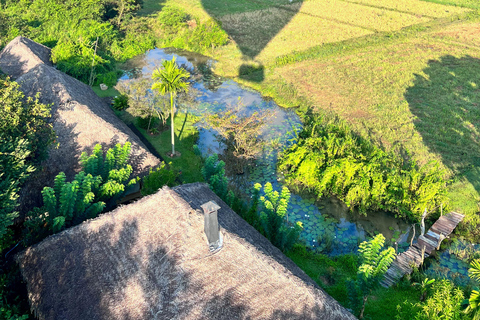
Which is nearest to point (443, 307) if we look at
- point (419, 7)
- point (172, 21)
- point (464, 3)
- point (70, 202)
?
point (70, 202)

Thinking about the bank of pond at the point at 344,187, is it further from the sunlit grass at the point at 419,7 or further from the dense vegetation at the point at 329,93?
the sunlit grass at the point at 419,7

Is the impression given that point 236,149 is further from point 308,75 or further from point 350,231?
point 308,75

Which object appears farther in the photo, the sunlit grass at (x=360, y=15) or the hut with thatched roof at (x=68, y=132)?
the sunlit grass at (x=360, y=15)

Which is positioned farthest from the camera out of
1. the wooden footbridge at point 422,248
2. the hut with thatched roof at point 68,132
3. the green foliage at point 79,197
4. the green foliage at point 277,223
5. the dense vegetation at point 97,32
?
the dense vegetation at point 97,32

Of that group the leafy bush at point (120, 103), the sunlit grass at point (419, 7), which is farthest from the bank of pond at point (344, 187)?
the sunlit grass at point (419, 7)

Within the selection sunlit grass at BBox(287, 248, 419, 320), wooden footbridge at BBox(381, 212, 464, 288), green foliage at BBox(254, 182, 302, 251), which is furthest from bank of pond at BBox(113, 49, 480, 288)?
green foliage at BBox(254, 182, 302, 251)

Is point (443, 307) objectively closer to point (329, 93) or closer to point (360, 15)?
point (329, 93)

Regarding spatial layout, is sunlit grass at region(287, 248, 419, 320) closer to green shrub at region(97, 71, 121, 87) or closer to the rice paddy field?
the rice paddy field
